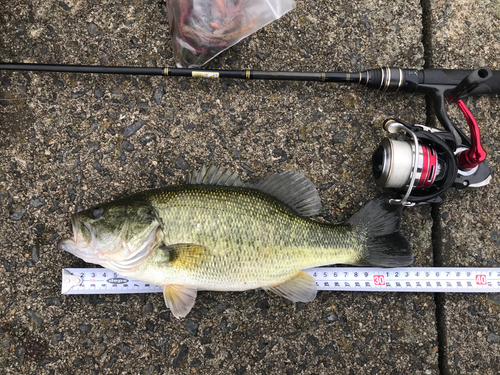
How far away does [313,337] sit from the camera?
2.49m

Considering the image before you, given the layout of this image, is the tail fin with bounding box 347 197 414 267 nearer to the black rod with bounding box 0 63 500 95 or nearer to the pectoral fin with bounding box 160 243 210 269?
the black rod with bounding box 0 63 500 95

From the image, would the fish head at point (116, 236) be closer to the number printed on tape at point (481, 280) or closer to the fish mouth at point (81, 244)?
the fish mouth at point (81, 244)

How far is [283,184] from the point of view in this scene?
7.59 feet

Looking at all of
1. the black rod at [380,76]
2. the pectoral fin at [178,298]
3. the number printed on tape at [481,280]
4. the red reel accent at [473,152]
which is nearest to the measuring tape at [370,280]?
the number printed on tape at [481,280]

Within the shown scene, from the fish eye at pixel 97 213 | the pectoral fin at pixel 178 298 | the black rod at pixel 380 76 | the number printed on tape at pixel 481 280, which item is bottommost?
the pectoral fin at pixel 178 298

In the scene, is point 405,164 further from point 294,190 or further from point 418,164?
point 294,190

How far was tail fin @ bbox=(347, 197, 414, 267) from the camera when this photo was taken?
228 cm

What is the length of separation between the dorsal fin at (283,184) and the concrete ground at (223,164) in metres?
0.26

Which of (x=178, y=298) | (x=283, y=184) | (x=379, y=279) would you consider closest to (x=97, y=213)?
(x=178, y=298)

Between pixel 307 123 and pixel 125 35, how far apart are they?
1474mm

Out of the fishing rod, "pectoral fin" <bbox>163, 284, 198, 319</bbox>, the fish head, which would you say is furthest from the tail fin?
the fish head

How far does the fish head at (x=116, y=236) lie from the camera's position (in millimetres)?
2057

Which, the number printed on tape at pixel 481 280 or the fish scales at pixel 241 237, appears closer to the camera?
the fish scales at pixel 241 237

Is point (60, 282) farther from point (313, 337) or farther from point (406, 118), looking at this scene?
point (406, 118)
